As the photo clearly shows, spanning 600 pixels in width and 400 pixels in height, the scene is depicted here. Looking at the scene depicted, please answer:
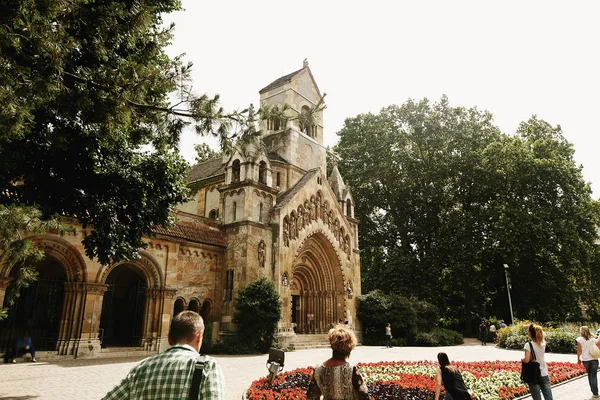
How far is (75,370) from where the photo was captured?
13086mm

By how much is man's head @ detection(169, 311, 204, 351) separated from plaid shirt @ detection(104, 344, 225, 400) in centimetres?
6

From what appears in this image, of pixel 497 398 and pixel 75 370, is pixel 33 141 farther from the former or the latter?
pixel 497 398

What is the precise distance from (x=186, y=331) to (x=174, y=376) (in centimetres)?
35

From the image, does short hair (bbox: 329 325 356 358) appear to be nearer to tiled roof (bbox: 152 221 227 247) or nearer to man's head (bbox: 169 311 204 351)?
man's head (bbox: 169 311 204 351)

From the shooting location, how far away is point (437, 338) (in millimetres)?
27625

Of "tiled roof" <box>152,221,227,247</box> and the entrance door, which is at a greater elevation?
"tiled roof" <box>152,221,227,247</box>

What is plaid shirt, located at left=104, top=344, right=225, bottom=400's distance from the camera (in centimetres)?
285

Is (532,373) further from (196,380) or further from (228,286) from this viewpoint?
(228,286)

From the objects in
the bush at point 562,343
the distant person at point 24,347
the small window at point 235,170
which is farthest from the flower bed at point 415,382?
the small window at point 235,170

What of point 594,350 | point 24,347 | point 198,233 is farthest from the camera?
point 198,233

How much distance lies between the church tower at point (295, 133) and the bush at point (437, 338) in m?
13.8

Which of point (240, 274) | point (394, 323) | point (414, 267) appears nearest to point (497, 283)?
point (414, 267)

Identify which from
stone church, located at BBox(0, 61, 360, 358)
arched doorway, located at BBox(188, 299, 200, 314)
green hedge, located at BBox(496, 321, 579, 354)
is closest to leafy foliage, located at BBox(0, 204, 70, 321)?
stone church, located at BBox(0, 61, 360, 358)

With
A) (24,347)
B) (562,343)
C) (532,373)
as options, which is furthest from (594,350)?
(24,347)
